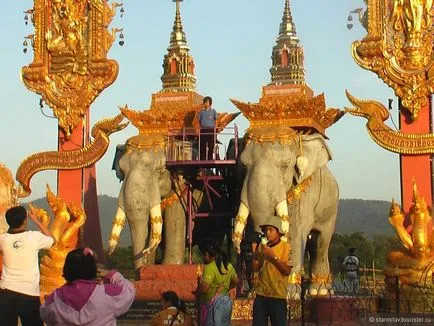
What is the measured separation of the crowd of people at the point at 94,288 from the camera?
4.18 metres

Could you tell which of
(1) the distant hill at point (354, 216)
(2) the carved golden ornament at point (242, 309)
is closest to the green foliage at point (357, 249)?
(2) the carved golden ornament at point (242, 309)

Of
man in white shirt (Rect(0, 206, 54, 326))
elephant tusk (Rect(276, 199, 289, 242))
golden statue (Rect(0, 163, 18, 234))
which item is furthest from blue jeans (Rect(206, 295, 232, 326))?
golden statue (Rect(0, 163, 18, 234))

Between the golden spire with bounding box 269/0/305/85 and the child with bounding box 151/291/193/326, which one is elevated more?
the golden spire with bounding box 269/0/305/85

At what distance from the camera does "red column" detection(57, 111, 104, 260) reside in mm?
16234

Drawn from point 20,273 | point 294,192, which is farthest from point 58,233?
point 20,273

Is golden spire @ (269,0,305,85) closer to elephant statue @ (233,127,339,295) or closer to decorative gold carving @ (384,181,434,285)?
elephant statue @ (233,127,339,295)

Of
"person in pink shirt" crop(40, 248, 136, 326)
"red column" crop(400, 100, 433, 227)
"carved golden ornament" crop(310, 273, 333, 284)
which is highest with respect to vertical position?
"red column" crop(400, 100, 433, 227)

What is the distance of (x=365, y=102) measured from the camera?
45.3 feet

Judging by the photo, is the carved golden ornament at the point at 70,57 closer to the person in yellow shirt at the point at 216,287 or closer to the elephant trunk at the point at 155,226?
the elephant trunk at the point at 155,226

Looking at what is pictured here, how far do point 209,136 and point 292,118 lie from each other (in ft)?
4.99

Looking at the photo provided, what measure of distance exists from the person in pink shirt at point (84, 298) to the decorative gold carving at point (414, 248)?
8.36 metres

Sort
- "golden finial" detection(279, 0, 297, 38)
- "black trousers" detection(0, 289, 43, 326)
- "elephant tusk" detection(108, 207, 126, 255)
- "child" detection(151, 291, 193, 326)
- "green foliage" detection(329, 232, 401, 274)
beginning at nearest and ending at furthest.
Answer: "black trousers" detection(0, 289, 43, 326), "child" detection(151, 291, 193, 326), "elephant tusk" detection(108, 207, 126, 255), "golden finial" detection(279, 0, 297, 38), "green foliage" detection(329, 232, 401, 274)

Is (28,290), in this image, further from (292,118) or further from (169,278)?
(292,118)

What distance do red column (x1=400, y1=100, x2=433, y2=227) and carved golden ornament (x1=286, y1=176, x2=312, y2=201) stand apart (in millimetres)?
1465
